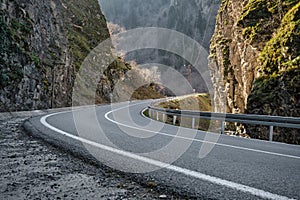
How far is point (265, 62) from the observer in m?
12.6

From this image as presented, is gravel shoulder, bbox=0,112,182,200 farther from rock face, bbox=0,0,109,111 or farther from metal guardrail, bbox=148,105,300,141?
rock face, bbox=0,0,109,111

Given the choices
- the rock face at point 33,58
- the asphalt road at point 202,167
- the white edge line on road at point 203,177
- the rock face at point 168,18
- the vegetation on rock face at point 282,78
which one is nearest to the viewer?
the white edge line on road at point 203,177

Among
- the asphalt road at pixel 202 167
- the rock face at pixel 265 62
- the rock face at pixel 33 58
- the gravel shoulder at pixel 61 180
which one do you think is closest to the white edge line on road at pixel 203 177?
the asphalt road at pixel 202 167

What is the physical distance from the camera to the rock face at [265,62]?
10148 millimetres

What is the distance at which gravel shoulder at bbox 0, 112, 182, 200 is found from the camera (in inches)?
98.9

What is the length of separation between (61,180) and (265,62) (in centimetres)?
1244

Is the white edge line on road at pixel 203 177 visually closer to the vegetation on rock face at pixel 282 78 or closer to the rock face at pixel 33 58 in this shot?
the vegetation on rock face at pixel 282 78

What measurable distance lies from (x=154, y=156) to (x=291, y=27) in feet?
36.1

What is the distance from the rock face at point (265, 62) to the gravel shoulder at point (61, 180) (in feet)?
27.5

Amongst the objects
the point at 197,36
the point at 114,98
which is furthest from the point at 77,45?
the point at 197,36

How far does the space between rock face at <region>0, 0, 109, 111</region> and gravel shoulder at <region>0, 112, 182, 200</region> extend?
11889 mm

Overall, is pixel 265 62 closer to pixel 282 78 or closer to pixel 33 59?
pixel 282 78

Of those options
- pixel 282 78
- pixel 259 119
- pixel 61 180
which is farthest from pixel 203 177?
pixel 282 78

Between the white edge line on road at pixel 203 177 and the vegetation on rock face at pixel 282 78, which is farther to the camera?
the vegetation on rock face at pixel 282 78
